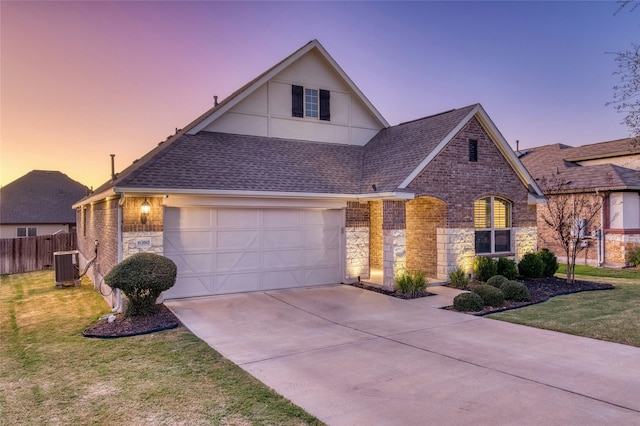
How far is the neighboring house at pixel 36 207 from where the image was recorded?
3195 cm

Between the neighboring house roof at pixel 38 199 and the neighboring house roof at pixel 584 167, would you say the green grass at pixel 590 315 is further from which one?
the neighboring house roof at pixel 38 199

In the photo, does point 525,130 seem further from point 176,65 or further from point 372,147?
point 176,65

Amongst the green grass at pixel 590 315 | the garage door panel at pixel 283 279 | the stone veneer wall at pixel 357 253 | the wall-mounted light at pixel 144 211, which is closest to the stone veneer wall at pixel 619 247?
the green grass at pixel 590 315

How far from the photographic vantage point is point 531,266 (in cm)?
1444

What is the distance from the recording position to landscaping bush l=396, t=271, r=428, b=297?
11.7m

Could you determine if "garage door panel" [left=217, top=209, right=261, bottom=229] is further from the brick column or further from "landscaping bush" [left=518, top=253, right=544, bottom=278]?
"landscaping bush" [left=518, top=253, right=544, bottom=278]

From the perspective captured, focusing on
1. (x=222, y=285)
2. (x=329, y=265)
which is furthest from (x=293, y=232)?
(x=222, y=285)

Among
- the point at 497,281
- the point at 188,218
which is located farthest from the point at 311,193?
the point at 497,281

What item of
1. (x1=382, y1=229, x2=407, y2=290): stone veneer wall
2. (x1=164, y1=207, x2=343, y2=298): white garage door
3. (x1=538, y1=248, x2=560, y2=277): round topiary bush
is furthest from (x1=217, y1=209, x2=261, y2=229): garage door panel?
(x1=538, y1=248, x2=560, y2=277): round topiary bush

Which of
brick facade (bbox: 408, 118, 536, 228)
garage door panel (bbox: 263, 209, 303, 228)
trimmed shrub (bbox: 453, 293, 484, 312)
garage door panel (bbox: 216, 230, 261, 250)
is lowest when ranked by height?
trimmed shrub (bbox: 453, 293, 484, 312)

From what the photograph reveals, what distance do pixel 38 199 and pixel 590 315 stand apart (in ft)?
126

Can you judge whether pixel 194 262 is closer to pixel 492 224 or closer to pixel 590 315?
pixel 590 315

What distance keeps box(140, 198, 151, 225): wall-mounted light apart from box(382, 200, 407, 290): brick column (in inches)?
267

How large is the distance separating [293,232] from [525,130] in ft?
80.5
